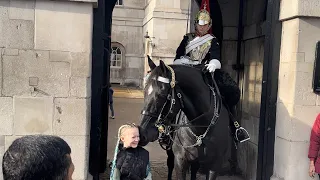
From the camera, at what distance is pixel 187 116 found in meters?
3.95

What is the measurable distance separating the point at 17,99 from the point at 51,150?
2.74 metres

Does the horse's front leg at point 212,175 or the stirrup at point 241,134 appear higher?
the stirrup at point 241,134

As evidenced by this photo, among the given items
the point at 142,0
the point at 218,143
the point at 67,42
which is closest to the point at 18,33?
the point at 67,42

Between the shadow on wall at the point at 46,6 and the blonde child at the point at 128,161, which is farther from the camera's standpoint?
the shadow on wall at the point at 46,6

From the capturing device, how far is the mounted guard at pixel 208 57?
4.56 m

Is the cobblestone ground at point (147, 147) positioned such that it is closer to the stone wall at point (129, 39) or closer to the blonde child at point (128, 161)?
the blonde child at point (128, 161)

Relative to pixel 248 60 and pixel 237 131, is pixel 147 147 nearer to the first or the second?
pixel 248 60

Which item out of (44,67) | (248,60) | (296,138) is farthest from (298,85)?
(44,67)

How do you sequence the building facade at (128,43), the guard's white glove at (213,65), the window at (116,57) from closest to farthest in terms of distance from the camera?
the guard's white glove at (213,65)
the building facade at (128,43)
the window at (116,57)

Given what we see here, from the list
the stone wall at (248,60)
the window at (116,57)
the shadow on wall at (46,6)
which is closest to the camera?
the shadow on wall at (46,6)

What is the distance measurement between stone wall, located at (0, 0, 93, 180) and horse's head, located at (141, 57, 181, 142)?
95cm

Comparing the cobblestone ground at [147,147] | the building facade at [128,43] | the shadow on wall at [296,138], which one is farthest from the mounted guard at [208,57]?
the building facade at [128,43]

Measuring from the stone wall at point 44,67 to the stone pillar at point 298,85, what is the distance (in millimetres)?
2290

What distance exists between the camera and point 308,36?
4367mm
